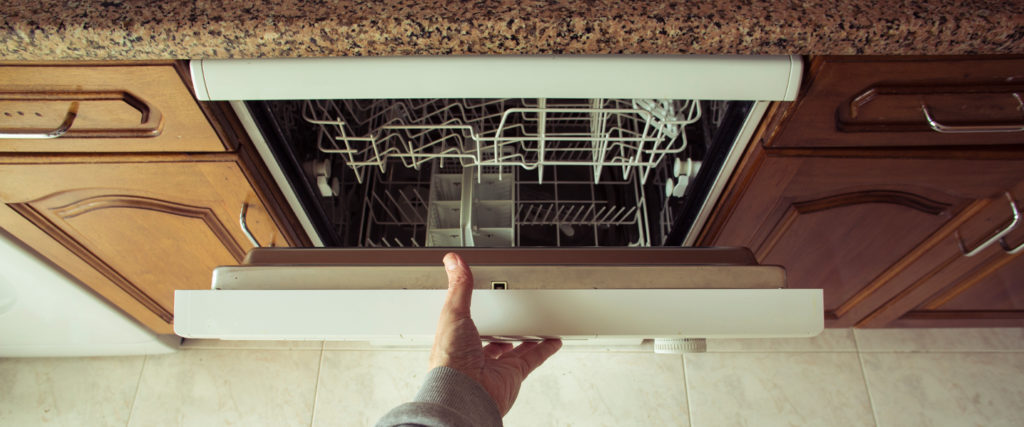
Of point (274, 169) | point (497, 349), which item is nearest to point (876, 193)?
point (497, 349)

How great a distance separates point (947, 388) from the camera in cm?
128

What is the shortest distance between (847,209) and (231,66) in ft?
2.66

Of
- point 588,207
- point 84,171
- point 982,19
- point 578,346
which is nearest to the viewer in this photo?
point 982,19

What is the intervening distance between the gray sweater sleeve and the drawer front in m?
0.45

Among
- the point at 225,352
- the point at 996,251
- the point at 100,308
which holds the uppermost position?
the point at 996,251

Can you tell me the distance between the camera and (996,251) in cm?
87

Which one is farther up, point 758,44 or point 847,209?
point 758,44

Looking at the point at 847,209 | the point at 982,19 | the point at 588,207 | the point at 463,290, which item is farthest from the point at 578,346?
the point at 982,19

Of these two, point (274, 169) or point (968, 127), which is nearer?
point (968, 127)

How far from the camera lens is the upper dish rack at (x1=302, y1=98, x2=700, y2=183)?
2.43 feet

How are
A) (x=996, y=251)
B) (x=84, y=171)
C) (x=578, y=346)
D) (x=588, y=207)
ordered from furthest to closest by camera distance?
(x=578, y=346), (x=588, y=207), (x=996, y=251), (x=84, y=171)

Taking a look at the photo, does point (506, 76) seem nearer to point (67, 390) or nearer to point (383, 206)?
point (383, 206)

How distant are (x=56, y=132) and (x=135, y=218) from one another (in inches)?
8.7

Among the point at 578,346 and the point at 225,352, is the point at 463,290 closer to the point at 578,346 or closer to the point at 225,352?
the point at 578,346
